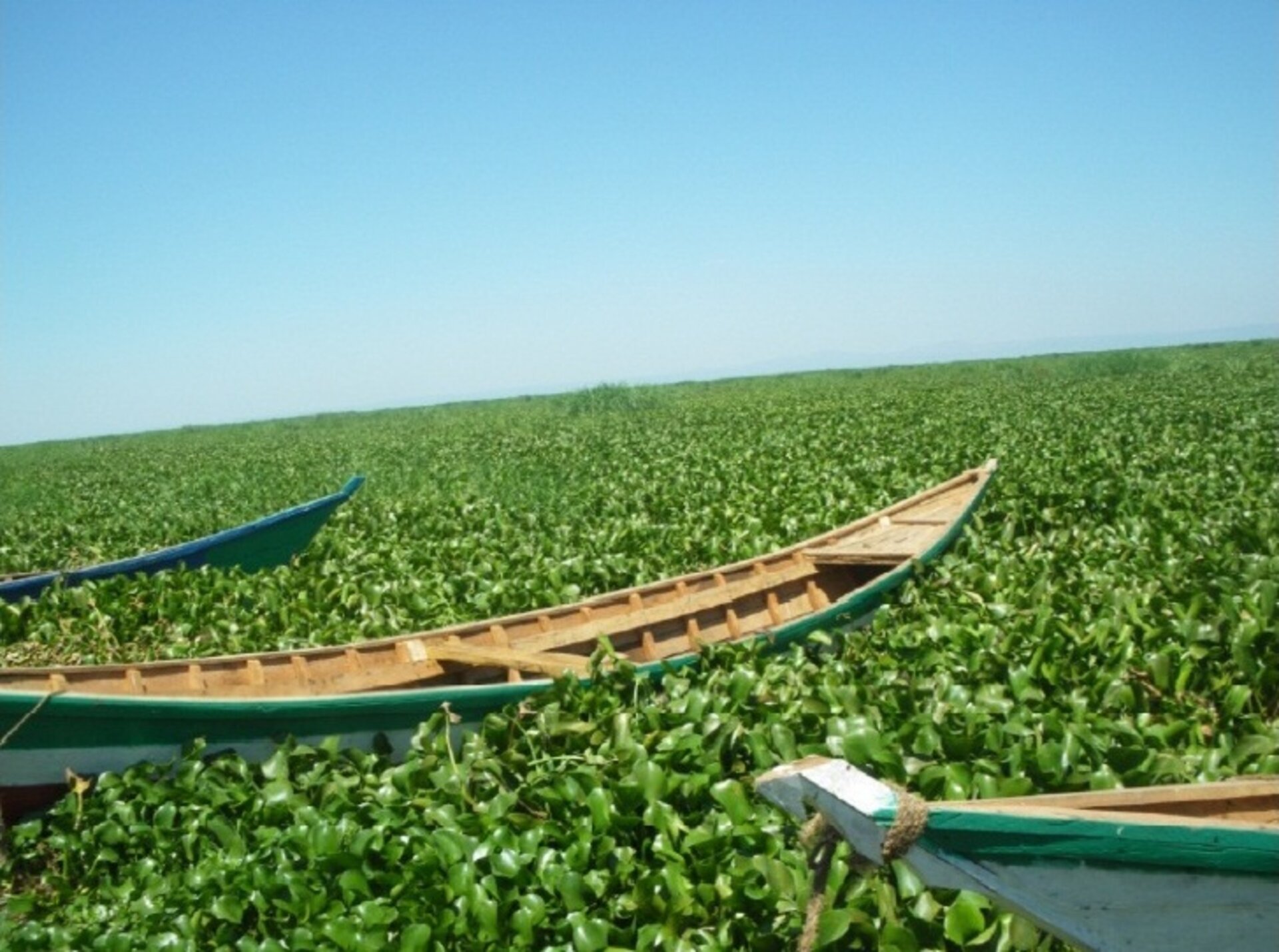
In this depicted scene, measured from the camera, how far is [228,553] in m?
7.61

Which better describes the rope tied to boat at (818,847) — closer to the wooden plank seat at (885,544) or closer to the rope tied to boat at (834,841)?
the rope tied to boat at (834,841)

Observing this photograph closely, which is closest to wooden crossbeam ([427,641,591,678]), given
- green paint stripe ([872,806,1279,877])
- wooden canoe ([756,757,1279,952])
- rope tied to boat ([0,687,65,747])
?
rope tied to boat ([0,687,65,747])

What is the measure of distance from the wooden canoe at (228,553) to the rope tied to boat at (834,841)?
6.16m

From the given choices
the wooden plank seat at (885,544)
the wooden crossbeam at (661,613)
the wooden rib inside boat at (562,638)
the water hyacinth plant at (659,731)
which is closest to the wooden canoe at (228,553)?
the water hyacinth plant at (659,731)

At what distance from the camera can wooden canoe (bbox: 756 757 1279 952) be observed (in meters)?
1.65

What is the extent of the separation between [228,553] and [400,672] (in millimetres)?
3799

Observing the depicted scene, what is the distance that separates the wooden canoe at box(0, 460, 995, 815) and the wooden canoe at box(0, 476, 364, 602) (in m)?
2.84

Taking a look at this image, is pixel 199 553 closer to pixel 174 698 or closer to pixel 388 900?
pixel 174 698

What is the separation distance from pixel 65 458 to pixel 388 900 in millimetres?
34218

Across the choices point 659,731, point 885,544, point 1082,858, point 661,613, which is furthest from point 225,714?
point 885,544

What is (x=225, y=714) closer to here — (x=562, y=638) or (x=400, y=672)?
(x=400, y=672)

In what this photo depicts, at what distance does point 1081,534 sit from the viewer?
278 inches

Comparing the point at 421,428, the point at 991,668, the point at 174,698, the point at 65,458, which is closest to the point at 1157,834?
the point at 991,668

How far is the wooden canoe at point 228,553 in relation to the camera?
21.2 feet
